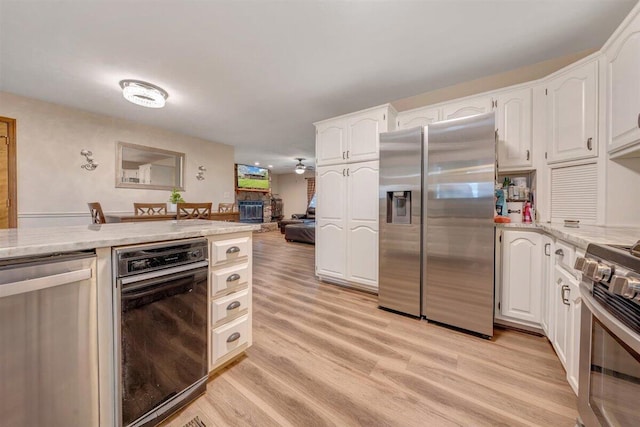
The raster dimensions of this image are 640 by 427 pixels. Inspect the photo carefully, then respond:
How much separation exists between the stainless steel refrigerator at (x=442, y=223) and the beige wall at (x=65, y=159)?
4432mm

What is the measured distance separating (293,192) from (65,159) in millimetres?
7619

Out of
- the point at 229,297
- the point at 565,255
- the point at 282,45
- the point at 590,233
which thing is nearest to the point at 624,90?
the point at 590,233

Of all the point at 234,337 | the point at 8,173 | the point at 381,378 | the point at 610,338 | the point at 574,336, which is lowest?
the point at 381,378

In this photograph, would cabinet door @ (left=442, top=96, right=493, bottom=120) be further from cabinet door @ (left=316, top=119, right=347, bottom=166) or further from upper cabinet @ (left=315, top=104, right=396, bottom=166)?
cabinet door @ (left=316, top=119, right=347, bottom=166)

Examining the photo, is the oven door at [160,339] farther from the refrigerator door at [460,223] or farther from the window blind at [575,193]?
the window blind at [575,193]

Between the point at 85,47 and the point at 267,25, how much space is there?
1748 mm

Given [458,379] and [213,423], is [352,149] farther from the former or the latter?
[213,423]

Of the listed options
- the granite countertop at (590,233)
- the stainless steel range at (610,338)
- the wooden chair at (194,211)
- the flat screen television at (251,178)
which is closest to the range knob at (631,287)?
the stainless steel range at (610,338)

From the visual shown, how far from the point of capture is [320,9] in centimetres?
162

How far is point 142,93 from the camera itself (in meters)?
2.61

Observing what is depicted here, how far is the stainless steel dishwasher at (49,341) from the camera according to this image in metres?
0.75

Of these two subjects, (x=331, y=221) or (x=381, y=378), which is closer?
(x=381, y=378)

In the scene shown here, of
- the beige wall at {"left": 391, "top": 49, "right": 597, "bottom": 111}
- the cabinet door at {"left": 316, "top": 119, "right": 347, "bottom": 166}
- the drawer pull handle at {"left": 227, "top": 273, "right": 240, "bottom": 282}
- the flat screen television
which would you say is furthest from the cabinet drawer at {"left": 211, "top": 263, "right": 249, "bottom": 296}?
the flat screen television

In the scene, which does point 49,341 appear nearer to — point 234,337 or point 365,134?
point 234,337
